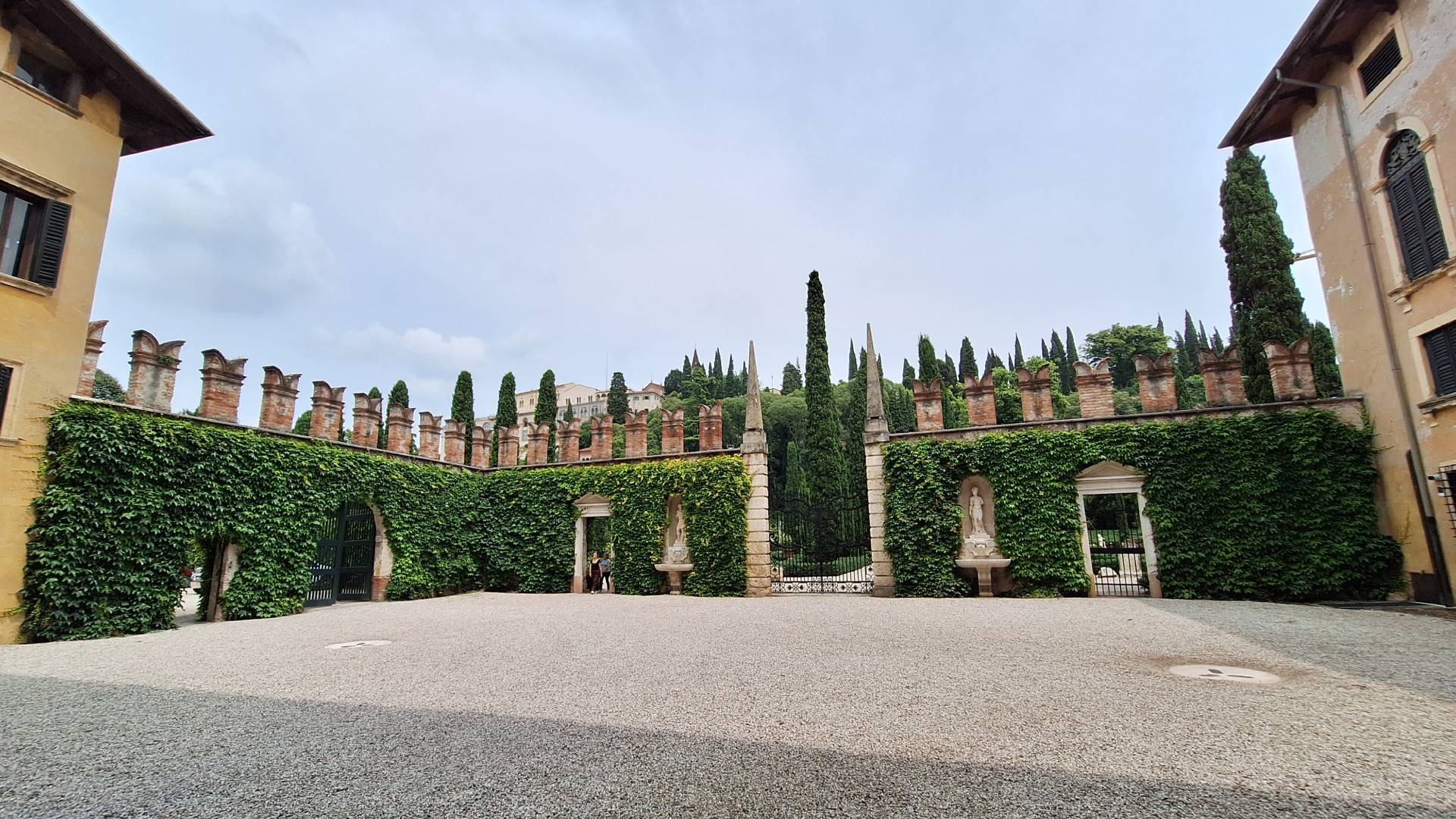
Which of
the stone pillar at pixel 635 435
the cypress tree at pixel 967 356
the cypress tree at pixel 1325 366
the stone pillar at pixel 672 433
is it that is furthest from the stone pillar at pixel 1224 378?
the cypress tree at pixel 967 356

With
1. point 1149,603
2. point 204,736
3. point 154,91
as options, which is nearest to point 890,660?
point 204,736

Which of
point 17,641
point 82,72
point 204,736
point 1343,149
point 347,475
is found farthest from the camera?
point 347,475

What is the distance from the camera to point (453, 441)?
58.3ft

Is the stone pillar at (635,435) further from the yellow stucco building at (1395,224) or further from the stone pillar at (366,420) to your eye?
the yellow stucco building at (1395,224)

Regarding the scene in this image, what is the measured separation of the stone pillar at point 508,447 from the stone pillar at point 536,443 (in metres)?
0.64

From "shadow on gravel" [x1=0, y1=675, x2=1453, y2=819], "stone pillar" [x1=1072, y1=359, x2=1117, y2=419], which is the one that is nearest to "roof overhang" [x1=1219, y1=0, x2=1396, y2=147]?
"stone pillar" [x1=1072, y1=359, x2=1117, y2=419]

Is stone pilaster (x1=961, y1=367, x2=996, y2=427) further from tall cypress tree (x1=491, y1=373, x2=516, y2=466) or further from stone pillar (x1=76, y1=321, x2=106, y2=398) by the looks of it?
tall cypress tree (x1=491, y1=373, x2=516, y2=466)

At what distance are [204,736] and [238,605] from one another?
960 cm

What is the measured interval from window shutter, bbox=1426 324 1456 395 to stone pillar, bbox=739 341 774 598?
12.0 m

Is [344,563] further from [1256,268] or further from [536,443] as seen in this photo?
[1256,268]

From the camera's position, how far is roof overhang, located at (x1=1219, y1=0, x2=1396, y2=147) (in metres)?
10.9

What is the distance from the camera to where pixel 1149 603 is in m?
11.5

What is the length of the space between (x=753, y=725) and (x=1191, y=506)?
39.8 ft

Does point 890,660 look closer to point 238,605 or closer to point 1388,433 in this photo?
point 1388,433
